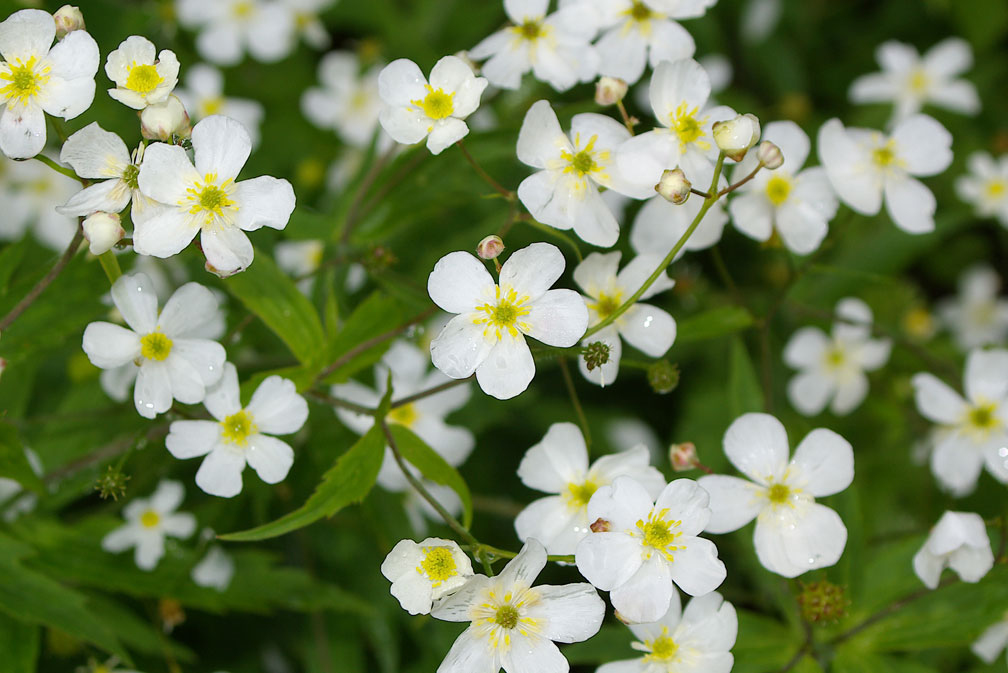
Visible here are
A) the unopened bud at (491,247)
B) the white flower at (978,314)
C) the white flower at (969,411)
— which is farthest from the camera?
the white flower at (978,314)

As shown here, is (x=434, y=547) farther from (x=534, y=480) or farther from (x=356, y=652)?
(x=356, y=652)

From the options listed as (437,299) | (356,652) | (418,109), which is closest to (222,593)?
(356,652)

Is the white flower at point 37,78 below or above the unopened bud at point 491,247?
above

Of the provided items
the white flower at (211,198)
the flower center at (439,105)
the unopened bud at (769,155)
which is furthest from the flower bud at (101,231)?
the unopened bud at (769,155)

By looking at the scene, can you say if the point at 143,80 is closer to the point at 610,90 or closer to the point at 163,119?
the point at 163,119

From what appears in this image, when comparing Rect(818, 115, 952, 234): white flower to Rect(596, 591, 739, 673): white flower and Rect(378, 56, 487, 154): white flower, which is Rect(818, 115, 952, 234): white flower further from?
Rect(596, 591, 739, 673): white flower

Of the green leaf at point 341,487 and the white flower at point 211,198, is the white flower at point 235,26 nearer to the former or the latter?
the white flower at point 211,198
